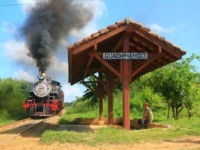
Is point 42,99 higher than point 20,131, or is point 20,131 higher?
point 42,99

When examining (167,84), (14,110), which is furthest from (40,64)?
(167,84)

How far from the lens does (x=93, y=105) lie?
35.7 metres

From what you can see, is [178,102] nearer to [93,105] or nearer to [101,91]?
[101,91]

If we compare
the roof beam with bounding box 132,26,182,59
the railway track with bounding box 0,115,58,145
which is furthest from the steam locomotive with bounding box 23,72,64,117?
the roof beam with bounding box 132,26,182,59

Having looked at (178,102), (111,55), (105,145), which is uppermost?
(111,55)

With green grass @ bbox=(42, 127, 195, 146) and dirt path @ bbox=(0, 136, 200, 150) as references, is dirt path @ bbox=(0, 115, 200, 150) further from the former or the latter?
green grass @ bbox=(42, 127, 195, 146)

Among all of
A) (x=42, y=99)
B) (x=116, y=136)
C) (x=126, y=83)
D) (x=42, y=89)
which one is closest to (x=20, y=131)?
(x=126, y=83)

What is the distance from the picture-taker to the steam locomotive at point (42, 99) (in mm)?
25406

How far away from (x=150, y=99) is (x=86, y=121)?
7733mm

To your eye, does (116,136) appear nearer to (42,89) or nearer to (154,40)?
(154,40)

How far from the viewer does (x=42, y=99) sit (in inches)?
1019

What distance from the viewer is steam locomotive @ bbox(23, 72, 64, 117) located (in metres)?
25.4

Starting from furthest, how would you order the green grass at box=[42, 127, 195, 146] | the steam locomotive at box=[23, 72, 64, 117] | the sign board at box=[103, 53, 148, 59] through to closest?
the steam locomotive at box=[23, 72, 64, 117] < the sign board at box=[103, 53, 148, 59] < the green grass at box=[42, 127, 195, 146]

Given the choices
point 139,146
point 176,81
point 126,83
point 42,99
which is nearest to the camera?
point 139,146
